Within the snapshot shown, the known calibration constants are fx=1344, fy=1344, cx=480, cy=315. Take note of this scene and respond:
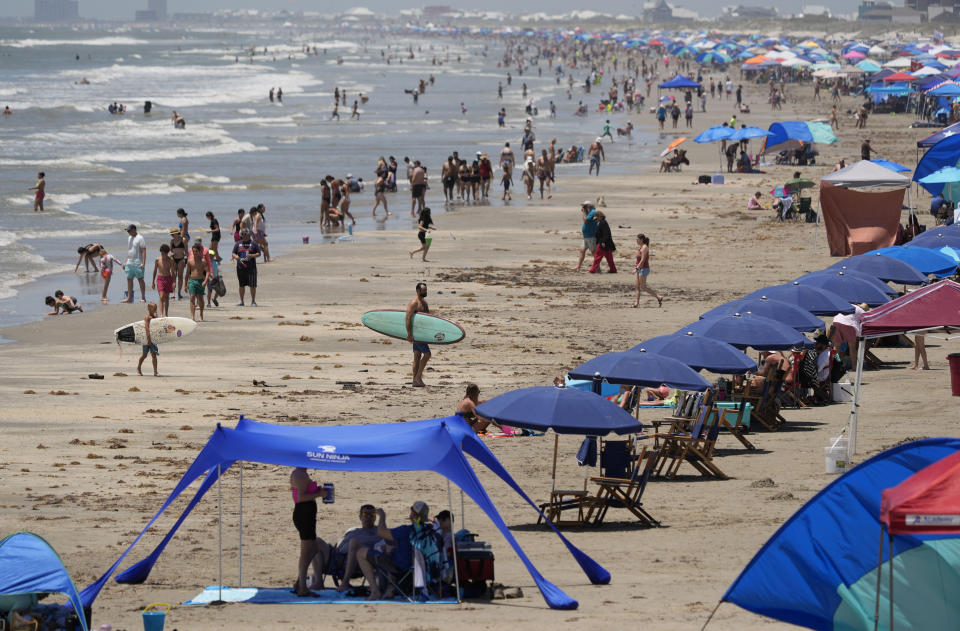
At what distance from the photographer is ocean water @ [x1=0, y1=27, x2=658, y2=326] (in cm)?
3044

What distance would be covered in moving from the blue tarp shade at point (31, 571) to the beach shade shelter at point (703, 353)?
668 cm

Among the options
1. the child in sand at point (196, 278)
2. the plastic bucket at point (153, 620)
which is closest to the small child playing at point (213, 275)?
the child in sand at point (196, 278)

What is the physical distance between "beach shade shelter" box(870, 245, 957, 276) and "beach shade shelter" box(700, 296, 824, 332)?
406 centimetres

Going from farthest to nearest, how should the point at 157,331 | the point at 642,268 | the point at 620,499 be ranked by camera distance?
1. the point at 642,268
2. the point at 157,331
3. the point at 620,499

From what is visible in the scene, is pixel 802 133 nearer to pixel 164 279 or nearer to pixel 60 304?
pixel 164 279

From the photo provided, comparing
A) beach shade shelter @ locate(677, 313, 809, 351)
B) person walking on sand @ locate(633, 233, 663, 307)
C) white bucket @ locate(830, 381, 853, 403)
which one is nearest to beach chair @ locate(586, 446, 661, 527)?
beach shade shelter @ locate(677, 313, 809, 351)

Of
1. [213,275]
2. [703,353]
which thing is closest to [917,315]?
[703,353]

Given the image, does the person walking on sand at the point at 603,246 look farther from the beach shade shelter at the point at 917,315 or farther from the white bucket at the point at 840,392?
the beach shade shelter at the point at 917,315

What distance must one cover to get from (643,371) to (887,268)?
290 inches

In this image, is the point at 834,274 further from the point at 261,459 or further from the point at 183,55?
the point at 183,55

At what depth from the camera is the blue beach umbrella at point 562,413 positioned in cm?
1102

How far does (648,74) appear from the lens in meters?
104

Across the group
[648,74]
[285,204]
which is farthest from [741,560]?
[648,74]

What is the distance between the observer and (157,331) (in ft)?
→ 56.2
